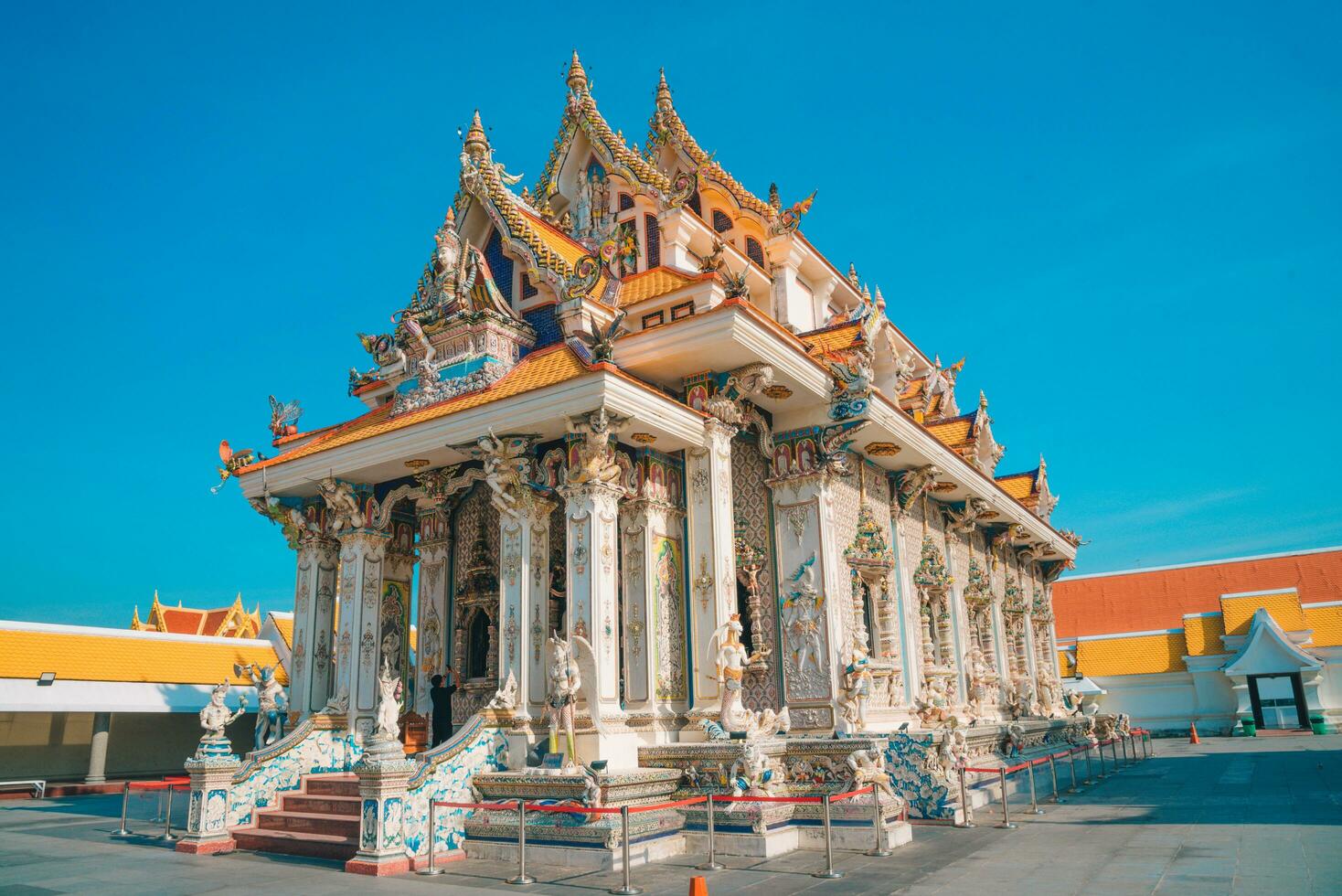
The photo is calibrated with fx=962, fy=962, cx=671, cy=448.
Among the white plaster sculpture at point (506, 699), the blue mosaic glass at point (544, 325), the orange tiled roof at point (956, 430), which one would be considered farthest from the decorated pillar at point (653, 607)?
the orange tiled roof at point (956, 430)

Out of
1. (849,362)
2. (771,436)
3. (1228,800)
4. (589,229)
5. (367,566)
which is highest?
(589,229)

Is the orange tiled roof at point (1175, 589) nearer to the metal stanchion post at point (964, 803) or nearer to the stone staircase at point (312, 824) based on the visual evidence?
the metal stanchion post at point (964, 803)

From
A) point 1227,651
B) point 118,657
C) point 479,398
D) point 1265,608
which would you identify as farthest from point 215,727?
point 1265,608

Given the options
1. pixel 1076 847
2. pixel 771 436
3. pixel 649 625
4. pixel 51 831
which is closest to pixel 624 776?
pixel 649 625

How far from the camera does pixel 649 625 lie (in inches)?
480

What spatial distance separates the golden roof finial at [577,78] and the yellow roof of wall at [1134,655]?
27733 mm

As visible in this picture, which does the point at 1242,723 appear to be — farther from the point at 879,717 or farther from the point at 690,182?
the point at 690,182

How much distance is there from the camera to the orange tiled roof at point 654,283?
44.4 ft

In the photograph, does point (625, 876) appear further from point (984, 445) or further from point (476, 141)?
point (984, 445)

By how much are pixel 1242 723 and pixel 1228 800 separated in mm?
20642

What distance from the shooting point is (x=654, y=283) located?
14.2 meters

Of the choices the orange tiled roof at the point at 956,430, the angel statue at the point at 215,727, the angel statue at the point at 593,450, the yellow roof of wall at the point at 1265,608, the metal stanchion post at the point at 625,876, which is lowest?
the metal stanchion post at the point at 625,876

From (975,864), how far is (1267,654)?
27752 millimetres

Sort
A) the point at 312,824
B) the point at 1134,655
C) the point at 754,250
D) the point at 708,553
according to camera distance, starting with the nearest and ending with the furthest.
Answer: the point at 312,824 < the point at 708,553 < the point at 754,250 < the point at 1134,655
